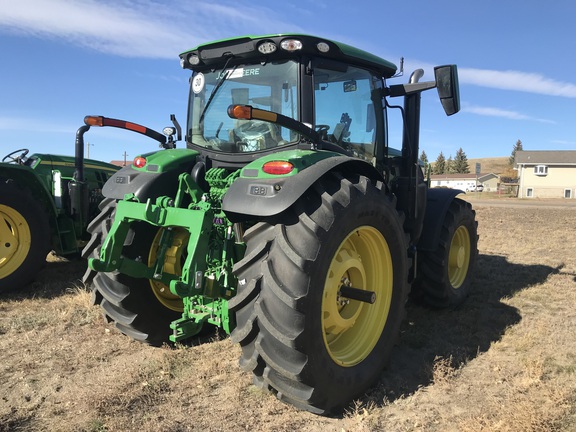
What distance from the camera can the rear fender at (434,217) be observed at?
16.0ft

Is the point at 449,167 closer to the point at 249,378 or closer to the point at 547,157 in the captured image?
the point at 547,157

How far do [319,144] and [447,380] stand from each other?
1999 millimetres

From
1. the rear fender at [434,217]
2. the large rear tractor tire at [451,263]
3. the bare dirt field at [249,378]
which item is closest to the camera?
the bare dirt field at [249,378]

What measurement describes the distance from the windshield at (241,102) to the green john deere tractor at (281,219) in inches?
0.4

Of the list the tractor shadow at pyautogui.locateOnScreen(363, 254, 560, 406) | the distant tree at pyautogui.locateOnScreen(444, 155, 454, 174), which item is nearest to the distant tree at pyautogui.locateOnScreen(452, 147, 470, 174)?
the distant tree at pyautogui.locateOnScreen(444, 155, 454, 174)

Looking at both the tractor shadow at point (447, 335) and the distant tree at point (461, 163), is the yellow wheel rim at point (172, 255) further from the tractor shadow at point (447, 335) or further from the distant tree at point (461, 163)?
the distant tree at point (461, 163)

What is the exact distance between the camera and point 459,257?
555cm

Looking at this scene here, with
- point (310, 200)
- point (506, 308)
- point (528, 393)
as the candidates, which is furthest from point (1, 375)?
point (506, 308)

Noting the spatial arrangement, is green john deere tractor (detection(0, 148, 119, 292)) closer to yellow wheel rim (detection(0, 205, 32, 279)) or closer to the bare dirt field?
yellow wheel rim (detection(0, 205, 32, 279))

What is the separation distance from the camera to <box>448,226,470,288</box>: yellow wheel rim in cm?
553

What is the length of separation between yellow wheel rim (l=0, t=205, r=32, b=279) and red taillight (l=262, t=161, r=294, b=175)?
4.25m

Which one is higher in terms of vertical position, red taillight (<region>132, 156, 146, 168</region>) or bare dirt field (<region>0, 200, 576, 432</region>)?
red taillight (<region>132, 156, 146, 168</region>)

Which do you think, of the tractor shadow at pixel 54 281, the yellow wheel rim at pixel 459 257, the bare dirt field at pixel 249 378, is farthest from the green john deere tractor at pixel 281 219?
the tractor shadow at pixel 54 281

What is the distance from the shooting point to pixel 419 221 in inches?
183
